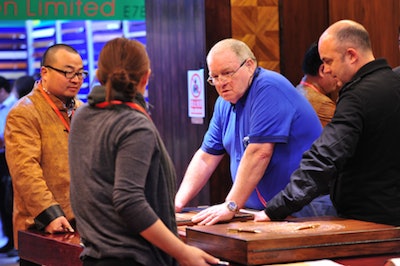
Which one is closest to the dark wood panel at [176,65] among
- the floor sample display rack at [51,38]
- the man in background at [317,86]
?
the man in background at [317,86]

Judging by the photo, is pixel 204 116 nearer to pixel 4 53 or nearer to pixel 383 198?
pixel 383 198

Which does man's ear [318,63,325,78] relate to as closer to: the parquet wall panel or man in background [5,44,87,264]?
the parquet wall panel

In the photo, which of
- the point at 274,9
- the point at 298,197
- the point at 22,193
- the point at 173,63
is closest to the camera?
the point at 298,197

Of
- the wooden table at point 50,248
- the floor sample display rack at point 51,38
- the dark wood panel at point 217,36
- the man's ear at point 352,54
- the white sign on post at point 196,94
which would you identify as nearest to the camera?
the wooden table at point 50,248

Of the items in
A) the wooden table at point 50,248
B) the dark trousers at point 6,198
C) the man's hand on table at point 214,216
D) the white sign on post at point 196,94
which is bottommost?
the dark trousers at point 6,198

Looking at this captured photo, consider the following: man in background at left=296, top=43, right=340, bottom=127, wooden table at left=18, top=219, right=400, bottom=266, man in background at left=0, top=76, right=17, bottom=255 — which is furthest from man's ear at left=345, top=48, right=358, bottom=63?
man in background at left=0, top=76, right=17, bottom=255

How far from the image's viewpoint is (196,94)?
6613 millimetres

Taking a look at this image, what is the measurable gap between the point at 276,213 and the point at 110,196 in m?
0.96

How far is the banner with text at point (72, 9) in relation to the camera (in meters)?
7.94

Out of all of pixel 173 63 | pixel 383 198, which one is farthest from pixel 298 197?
pixel 173 63

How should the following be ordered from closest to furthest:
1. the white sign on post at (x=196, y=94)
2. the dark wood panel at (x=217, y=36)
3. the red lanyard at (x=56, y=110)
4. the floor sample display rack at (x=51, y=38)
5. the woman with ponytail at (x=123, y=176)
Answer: the woman with ponytail at (x=123, y=176) → the red lanyard at (x=56, y=110) → the dark wood panel at (x=217, y=36) → the white sign on post at (x=196, y=94) → the floor sample display rack at (x=51, y=38)

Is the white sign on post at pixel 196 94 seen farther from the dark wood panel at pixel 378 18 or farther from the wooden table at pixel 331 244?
the wooden table at pixel 331 244

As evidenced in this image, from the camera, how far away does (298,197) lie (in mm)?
3312

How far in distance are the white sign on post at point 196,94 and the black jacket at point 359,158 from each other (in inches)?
122
